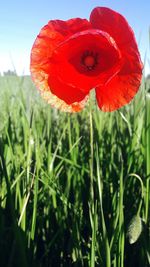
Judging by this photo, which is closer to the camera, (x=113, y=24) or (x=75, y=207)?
(x=113, y=24)

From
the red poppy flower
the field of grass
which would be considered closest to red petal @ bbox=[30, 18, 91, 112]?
the red poppy flower

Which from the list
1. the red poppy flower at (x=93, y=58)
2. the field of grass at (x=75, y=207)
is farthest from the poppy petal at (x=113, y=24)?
the field of grass at (x=75, y=207)

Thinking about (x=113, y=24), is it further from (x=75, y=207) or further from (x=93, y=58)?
(x=75, y=207)

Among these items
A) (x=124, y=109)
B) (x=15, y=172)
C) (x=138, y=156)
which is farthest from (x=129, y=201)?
(x=124, y=109)

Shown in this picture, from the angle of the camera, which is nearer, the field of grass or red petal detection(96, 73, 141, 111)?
red petal detection(96, 73, 141, 111)

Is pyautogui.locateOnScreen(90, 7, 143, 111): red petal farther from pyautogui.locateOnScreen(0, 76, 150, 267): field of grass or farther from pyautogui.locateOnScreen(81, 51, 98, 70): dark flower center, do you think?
pyautogui.locateOnScreen(0, 76, 150, 267): field of grass

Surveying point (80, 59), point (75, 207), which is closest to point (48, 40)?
point (80, 59)

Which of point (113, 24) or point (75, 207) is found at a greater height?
point (113, 24)

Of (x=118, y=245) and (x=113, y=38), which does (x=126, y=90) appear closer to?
(x=113, y=38)
